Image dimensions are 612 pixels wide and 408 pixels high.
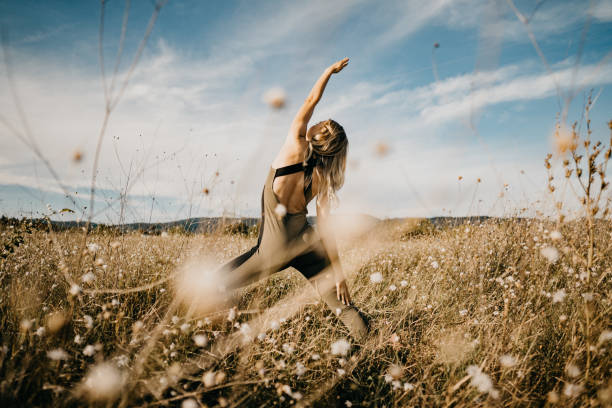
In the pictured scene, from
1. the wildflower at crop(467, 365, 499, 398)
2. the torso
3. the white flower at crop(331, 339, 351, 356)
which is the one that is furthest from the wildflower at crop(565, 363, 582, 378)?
the torso

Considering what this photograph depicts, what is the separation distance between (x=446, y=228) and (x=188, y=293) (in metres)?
5.06

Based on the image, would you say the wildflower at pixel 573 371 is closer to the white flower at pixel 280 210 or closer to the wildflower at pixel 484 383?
the wildflower at pixel 484 383

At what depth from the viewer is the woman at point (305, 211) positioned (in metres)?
2.27

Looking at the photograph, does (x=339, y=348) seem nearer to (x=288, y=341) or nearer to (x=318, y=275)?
(x=288, y=341)

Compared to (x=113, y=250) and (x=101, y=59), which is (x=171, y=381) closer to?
(x=101, y=59)

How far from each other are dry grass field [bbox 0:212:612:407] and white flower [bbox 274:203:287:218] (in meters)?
0.51

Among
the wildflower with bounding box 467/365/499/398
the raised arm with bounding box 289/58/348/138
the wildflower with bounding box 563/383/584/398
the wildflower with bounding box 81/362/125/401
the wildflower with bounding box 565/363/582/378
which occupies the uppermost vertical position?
the raised arm with bounding box 289/58/348/138

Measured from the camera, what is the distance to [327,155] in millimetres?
2342

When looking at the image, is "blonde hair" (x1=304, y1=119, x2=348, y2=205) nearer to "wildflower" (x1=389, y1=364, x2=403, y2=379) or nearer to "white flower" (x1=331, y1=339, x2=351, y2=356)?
"white flower" (x1=331, y1=339, x2=351, y2=356)

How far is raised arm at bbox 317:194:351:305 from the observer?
94.2 inches

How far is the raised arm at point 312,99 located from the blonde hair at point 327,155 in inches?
4.8

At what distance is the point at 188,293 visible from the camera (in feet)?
8.06

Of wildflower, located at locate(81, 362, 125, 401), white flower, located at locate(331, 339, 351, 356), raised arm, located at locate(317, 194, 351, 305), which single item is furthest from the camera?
raised arm, located at locate(317, 194, 351, 305)

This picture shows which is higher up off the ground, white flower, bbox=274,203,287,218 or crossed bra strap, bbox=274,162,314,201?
crossed bra strap, bbox=274,162,314,201
